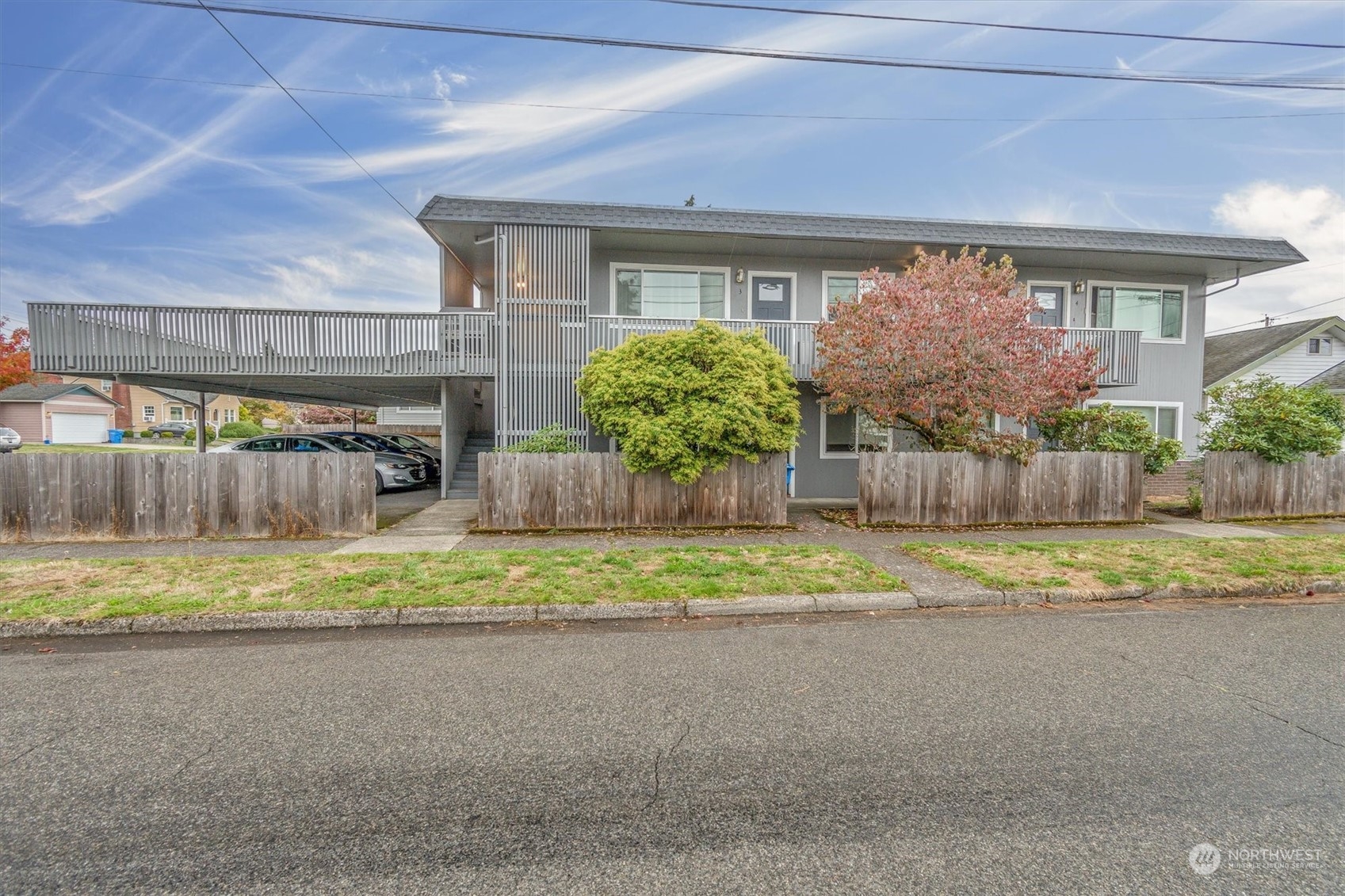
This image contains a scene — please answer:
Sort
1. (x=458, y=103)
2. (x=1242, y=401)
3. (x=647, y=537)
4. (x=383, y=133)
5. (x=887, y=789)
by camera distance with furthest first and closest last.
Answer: (x=383, y=133) → (x=458, y=103) → (x=1242, y=401) → (x=647, y=537) → (x=887, y=789)

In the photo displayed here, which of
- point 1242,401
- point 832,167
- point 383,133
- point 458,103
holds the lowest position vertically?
point 1242,401

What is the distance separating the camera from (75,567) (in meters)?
6.21

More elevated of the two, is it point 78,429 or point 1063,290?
point 1063,290

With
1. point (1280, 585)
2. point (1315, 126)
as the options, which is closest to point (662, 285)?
point (1280, 585)

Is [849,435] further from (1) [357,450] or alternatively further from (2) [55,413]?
(2) [55,413]

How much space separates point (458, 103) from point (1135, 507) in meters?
15.5

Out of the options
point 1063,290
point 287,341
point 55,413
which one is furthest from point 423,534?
point 55,413

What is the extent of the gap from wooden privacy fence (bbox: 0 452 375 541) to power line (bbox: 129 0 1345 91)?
19.1 ft

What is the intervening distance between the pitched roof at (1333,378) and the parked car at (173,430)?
6413 cm

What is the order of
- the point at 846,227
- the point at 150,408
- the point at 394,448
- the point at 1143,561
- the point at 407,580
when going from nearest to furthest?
1. the point at 407,580
2. the point at 1143,561
3. the point at 846,227
4. the point at 394,448
5. the point at 150,408

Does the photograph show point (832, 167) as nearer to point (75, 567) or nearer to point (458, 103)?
point (458, 103)

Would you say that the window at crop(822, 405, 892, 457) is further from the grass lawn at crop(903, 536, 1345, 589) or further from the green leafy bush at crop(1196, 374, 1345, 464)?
the green leafy bush at crop(1196, 374, 1345, 464)

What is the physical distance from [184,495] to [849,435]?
41.4 ft

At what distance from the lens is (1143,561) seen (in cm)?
687
